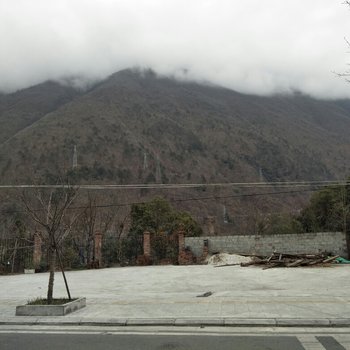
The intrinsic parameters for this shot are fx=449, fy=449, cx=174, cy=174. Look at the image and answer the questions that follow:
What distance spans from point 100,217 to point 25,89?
92.7 metres

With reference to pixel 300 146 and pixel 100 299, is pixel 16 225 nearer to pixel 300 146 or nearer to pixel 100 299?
pixel 100 299

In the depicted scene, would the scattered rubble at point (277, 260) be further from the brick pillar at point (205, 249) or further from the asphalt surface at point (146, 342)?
the asphalt surface at point (146, 342)

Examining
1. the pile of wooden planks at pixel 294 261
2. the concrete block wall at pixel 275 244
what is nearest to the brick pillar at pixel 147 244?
the concrete block wall at pixel 275 244

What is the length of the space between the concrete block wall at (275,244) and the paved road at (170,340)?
60.7ft

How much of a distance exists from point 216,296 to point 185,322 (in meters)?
3.62

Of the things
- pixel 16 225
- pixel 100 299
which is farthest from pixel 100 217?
pixel 100 299

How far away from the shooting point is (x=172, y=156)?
7688cm

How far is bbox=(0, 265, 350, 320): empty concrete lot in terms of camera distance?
9.09 metres

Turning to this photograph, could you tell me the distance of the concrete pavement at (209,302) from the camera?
8.38 m

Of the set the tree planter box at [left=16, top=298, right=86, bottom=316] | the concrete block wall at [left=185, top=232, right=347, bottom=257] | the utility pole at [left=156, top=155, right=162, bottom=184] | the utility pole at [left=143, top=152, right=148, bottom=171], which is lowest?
the tree planter box at [left=16, top=298, right=86, bottom=316]

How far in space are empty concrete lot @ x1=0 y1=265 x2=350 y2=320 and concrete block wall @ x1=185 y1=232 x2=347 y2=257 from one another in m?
7.37

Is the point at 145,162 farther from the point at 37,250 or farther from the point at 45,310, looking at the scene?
the point at 45,310

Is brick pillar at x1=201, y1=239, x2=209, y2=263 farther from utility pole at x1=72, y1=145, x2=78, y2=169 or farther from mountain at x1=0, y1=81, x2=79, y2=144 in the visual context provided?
mountain at x1=0, y1=81, x2=79, y2=144

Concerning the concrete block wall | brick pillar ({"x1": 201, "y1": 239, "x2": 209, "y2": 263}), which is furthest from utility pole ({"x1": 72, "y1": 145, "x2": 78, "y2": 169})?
the concrete block wall
